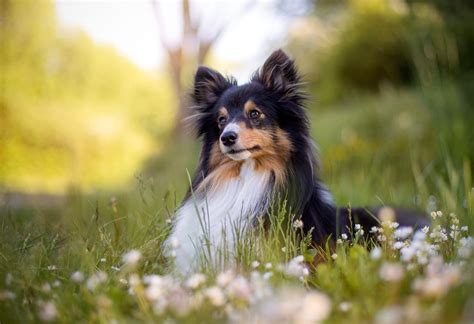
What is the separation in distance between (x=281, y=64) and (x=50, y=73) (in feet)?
66.6

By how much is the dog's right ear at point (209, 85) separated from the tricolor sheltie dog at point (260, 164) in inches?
6.3

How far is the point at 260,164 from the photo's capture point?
4.14 m

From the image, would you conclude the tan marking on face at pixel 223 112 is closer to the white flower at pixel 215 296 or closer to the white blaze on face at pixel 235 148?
the white blaze on face at pixel 235 148

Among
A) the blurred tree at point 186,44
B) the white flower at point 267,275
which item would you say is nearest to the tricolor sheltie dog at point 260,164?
the white flower at point 267,275

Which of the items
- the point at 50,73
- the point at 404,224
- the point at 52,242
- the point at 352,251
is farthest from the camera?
the point at 50,73

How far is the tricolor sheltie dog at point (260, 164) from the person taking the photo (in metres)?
3.95

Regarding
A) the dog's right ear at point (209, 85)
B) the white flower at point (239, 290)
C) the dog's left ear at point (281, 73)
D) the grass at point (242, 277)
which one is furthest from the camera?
the dog's right ear at point (209, 85)

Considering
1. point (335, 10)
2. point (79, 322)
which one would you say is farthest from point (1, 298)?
point (335, 10)

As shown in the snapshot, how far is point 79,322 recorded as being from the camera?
2322 millimetres

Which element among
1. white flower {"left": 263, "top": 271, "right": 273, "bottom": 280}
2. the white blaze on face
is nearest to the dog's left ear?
the white blaze on face

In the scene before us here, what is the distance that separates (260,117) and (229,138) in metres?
0.35

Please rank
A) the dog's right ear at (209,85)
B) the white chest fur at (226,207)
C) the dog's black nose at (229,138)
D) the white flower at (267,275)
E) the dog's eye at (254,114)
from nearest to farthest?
the white flower at (267,275)
the white chest fur at (226,207)
the dog's black nose at (229,138)
the dog's eye at (254,114)
the dog's right ear at (209,85)

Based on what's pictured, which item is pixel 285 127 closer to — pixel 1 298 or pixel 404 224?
pixel 404 224

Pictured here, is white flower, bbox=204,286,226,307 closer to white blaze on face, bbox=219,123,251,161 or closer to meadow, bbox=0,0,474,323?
meadow, bbox=0,0,474,323
